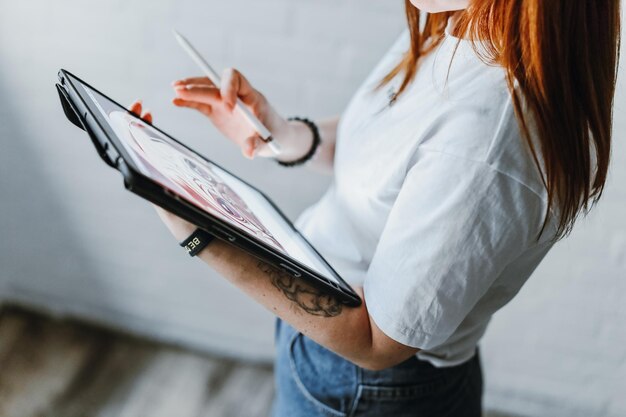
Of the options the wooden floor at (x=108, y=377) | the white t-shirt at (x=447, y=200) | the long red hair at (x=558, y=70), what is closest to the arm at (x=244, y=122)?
the white t-shirt at (x=447, y=200)

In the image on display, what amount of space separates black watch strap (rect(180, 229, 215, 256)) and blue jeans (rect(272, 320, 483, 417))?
273 mm

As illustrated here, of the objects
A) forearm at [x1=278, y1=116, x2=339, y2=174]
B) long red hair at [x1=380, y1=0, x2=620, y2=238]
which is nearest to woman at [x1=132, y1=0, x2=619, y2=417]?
long red hair at [x1=380, y1=0, x2=620, y2=238]

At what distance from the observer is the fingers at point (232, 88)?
795mm

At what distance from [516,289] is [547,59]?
284 millimetres

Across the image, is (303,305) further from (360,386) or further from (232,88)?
(232,88)

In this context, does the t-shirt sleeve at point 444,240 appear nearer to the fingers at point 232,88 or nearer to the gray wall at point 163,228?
the fingers at point 232,88

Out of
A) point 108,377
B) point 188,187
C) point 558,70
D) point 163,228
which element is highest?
point 188,187

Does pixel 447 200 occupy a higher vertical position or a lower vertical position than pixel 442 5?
lower

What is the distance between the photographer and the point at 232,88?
80 centimetres

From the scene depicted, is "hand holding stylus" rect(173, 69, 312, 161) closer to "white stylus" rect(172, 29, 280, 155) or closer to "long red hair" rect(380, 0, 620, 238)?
"white stylus" rect(172, 29, 280, 155)

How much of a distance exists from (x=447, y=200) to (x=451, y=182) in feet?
0.05

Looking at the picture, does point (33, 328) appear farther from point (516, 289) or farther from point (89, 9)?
point (516, 289)

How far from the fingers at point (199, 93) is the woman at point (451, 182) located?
0.12 ft

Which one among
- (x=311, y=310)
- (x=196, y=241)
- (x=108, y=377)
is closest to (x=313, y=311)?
(x=311, y=310)
